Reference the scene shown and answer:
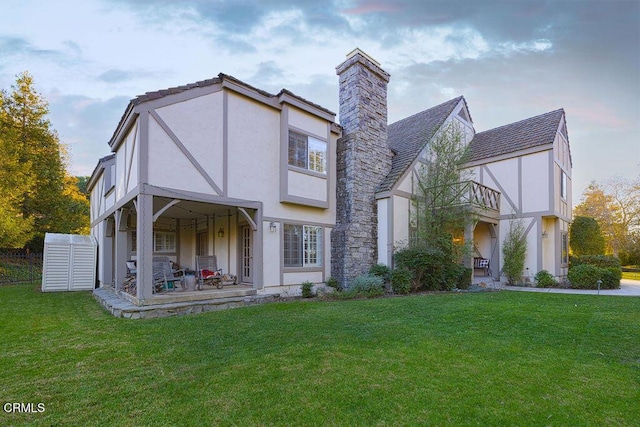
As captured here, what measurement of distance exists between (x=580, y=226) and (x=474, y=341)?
1668 cm

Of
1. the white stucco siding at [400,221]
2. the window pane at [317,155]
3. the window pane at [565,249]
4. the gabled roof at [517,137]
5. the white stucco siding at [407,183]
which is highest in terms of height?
the gabled roof at [517,137]

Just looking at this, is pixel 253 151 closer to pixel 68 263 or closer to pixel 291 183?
pixel 291 183

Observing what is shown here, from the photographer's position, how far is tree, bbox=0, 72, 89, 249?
16.4 metres

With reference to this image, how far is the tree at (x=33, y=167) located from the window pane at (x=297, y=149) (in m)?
14.9

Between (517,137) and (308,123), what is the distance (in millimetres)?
10371

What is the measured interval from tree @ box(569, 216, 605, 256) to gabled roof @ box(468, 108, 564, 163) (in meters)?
6.26

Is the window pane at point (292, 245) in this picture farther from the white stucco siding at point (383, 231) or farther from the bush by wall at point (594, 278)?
the bush by wall at point (594, 278)

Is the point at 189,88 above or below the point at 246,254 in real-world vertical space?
above

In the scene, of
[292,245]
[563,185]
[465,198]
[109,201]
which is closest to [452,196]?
[465,198]

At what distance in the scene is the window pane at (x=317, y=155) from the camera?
10730 millimetres

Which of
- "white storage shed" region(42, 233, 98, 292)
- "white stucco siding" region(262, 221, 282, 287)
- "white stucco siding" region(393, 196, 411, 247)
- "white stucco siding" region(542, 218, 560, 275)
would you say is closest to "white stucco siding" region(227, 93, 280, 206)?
"white stucco siding" region(262, 221, 282, 287)

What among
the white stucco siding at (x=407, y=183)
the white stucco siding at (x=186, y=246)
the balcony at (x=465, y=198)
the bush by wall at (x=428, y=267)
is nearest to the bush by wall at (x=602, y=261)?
the balcony at (x=465, y=198)

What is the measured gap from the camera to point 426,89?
15.7 m

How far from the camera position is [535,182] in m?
13.8
